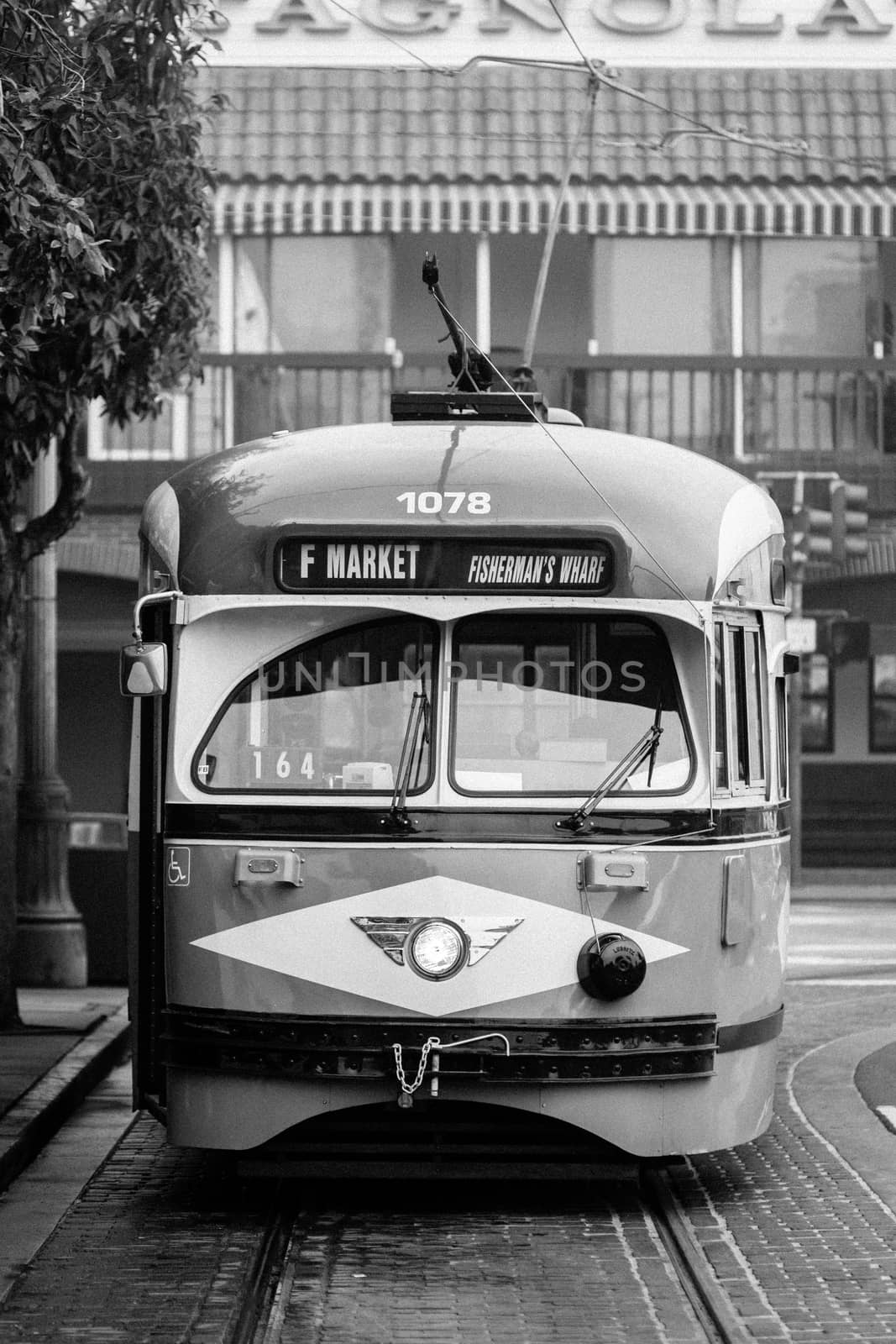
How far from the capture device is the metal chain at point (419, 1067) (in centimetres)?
759

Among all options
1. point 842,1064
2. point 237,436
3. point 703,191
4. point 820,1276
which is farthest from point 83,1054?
point 703,191

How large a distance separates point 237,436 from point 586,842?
17281 mm

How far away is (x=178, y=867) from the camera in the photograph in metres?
7.93

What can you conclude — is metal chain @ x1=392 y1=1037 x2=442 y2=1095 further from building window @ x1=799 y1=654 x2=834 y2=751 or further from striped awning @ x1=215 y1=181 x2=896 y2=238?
building window @ x1=799 y1=654 x2=834 y2=751

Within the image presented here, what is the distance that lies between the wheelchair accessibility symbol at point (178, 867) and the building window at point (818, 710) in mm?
20179

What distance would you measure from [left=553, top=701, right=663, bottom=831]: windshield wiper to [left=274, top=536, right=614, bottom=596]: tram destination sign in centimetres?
54

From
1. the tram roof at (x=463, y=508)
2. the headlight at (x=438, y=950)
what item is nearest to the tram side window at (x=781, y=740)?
the tram roof at (x=463, y=508)

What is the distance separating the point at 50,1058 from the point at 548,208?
48.5 feet

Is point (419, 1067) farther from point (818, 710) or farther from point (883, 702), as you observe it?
point (883, 702)

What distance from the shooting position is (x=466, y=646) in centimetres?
800


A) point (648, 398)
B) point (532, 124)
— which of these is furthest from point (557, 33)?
point (648, 398)

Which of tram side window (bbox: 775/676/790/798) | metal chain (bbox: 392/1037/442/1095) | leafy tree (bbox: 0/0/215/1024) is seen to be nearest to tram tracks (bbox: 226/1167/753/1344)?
metal chain (bbox: 392/1037/442/1095)

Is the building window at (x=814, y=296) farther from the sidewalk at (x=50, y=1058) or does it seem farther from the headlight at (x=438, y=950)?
the headlight at (x=438, y=950)

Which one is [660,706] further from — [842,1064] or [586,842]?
[842,1064]
